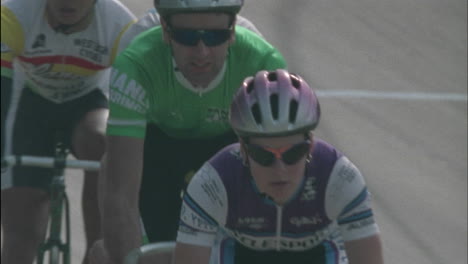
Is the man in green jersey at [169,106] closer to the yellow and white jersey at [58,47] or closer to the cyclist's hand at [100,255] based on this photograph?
the cyclist's hand at [100,255]

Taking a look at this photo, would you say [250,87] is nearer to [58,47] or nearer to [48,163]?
[48,163]

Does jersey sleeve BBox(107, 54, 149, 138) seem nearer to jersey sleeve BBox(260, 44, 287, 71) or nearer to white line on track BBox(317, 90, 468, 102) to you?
jersey sleeve BBox(260, 44, 287, 71)

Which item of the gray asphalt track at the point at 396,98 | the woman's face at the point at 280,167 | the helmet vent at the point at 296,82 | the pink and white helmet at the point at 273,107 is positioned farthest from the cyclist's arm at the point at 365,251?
the gray asphalt track at the point at 396,98

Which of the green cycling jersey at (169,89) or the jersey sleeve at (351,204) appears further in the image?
the green cycling jersey at (169,89)

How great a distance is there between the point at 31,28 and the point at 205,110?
1231 millimetres

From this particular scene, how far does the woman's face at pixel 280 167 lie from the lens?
4055 millimetres

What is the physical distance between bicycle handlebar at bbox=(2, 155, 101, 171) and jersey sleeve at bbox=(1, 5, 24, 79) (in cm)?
59

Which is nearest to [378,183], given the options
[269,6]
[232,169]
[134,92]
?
[269,6]

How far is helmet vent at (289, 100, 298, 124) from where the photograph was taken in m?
4.12

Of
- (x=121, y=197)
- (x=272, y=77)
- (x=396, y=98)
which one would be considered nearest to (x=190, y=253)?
(x=272, y=77)

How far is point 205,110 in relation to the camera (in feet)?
17.4

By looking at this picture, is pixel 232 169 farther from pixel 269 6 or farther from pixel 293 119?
pixel 269 6

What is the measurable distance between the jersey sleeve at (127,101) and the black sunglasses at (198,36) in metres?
0.23

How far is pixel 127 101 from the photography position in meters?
5.02
